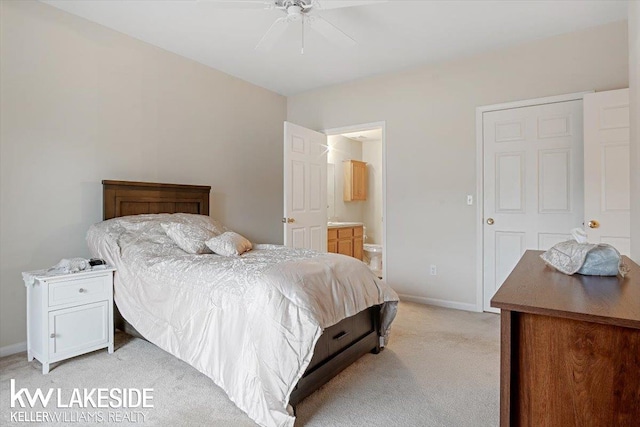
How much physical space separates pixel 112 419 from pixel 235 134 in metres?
3.18

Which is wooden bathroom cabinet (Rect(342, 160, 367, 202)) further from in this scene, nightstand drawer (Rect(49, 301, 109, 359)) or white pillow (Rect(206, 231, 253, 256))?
nightstand drawer (Rect(49, 301, 109, 359))

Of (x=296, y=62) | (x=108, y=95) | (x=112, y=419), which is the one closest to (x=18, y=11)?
(x=108, y=95)

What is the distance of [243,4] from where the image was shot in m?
2.54

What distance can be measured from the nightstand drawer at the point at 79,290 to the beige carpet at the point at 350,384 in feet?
1.43

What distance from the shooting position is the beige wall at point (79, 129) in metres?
2.57

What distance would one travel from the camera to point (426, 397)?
2016 millimetres

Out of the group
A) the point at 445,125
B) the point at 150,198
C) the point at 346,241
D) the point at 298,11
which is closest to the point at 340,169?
the point at 346,241

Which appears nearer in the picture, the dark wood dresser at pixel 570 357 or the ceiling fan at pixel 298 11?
the dark wood dresser at pixel 570 357

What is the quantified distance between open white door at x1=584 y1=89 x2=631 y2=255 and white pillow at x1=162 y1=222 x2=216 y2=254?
3.15 metres

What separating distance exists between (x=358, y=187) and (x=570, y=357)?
5479mm

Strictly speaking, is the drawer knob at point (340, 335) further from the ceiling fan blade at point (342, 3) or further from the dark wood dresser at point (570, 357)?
the ceiling fan blade at point (342, 3)

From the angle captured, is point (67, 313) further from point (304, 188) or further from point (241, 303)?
point (304, 188)

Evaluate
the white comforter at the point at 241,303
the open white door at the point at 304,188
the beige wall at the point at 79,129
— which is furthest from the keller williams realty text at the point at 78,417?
the open white door at the point at 304,188

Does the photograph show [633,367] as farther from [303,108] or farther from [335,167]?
[335,167]
